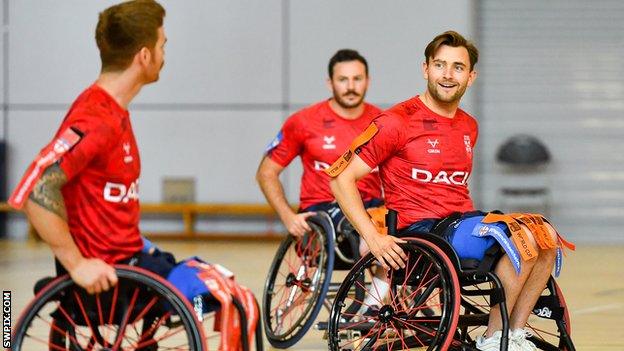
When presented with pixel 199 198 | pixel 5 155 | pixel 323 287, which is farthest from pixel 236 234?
pixel 323 287

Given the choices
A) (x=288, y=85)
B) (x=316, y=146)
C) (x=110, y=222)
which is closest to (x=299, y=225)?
(x=316, y=146)

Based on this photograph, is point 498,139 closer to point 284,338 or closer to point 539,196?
point 539,196

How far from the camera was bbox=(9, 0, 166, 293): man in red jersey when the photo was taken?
9.80 ft

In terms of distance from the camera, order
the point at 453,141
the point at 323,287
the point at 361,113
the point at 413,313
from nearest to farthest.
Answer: the point at 413,313 → the point at 453,141 → the point at 323,287 → the point at 361,113

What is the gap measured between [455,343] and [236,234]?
7.76m

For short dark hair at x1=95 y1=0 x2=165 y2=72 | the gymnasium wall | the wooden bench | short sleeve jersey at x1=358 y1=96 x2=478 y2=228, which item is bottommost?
the wooden bench

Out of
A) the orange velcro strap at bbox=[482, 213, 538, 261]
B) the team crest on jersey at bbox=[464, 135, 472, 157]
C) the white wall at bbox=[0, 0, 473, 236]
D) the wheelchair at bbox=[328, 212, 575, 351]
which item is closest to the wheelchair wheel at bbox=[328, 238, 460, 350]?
the wheelchair at bbox=[328, 212, 575, 351]

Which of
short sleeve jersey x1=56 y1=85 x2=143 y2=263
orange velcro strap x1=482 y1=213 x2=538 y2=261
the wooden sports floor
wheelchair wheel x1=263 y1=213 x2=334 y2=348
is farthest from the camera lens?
the wooden sports floor

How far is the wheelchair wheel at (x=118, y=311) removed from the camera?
3.03 meters

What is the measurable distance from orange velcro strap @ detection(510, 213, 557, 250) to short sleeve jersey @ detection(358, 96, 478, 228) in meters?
0.32

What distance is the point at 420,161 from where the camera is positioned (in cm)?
421

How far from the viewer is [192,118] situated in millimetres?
11508

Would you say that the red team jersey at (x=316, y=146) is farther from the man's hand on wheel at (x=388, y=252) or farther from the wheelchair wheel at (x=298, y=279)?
the man's hand on wheel at (x=388, y=252)

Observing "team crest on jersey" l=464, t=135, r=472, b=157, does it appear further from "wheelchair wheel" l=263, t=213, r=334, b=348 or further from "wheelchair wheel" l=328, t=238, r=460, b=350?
"wheelchair wheel" l=263, t=213, r=334, b=348
